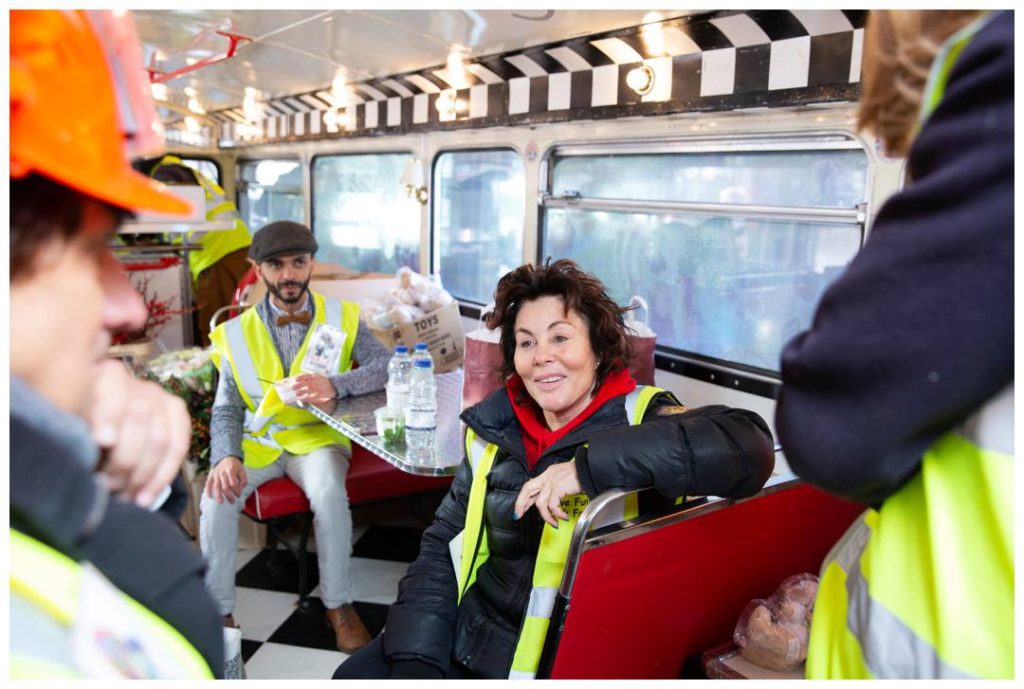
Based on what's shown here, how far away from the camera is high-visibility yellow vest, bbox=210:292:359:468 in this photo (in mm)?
3344

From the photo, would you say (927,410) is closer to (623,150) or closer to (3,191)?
(3,191)

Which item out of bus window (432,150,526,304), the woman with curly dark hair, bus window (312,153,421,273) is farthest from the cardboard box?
the woman with curly dark hair

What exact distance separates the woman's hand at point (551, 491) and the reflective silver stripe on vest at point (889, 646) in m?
0.94

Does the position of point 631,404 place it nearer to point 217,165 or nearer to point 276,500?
point 276,500

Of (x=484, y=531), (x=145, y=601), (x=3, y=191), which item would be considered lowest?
(x=484, y=531)

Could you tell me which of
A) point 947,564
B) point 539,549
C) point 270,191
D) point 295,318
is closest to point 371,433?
point 295,318

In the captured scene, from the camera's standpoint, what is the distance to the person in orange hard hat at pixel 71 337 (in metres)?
0.56

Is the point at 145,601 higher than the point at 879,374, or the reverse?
the point at 879,374

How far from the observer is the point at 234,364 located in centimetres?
334

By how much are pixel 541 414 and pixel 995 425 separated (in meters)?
1.52

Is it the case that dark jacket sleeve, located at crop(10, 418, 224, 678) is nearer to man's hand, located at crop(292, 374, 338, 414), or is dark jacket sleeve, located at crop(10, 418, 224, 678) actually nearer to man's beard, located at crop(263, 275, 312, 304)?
man's hand, located at crop(292, 374, 338, 414)

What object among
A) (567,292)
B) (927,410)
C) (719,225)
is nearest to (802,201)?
(719,225)

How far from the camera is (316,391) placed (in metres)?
3.33

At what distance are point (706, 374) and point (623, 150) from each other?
4.05ft
